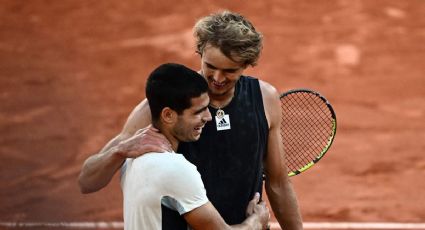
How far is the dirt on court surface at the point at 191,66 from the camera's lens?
9625 millimetres

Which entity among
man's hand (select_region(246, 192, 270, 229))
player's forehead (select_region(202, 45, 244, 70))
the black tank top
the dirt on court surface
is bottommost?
the dirt on court surface

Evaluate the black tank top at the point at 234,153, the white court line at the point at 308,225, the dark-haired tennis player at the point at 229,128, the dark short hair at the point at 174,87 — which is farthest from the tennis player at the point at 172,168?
the white court line at the point at 308,225

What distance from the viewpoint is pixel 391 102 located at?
453 inches

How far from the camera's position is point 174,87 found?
194 inches

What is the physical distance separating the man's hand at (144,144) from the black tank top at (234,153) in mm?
479

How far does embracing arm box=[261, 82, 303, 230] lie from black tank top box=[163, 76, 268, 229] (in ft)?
0.24

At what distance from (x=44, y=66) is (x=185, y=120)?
300 inches

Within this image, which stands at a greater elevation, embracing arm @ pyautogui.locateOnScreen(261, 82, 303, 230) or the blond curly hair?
the blond curly hair

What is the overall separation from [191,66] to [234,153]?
6686 mm

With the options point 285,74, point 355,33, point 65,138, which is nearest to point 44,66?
point 65,138

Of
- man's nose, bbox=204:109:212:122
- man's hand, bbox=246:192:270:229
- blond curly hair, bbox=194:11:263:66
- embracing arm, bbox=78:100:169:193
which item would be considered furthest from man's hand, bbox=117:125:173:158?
man's hand, bbox=246:192:270:229

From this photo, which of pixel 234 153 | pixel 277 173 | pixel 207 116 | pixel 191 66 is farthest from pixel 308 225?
pixel 207 116

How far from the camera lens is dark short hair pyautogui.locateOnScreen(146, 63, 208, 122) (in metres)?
4.93

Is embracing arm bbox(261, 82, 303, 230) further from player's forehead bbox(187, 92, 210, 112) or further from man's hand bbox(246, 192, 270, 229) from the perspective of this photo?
player's forehead bbox(187, 92, 210, 112)
